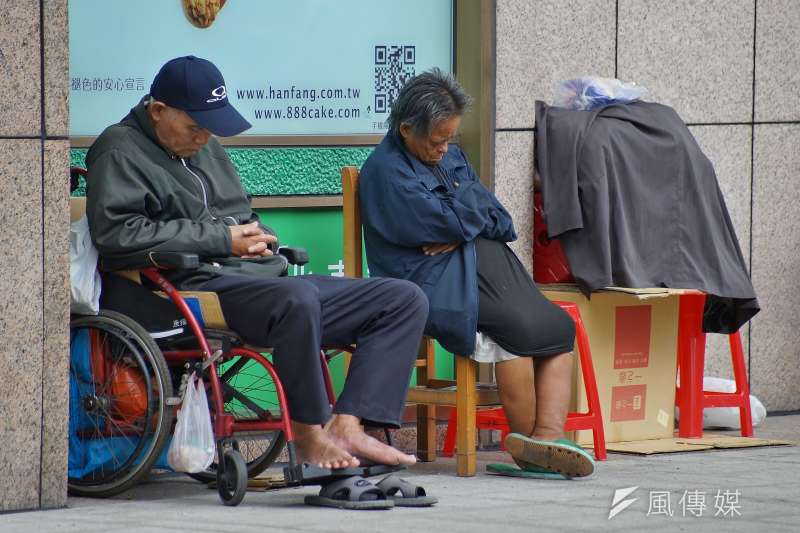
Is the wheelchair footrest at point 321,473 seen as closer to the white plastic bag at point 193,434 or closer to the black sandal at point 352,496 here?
the black sandal at point 352,496

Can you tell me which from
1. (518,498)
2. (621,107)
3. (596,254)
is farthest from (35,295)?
(621,107)

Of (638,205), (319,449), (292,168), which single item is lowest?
(319,449)

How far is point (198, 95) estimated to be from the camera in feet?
18.6

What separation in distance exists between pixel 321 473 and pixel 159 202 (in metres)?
1.09

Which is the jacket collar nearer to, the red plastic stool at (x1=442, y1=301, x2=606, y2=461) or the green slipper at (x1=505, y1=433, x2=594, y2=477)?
the red plastic stool at (x1=442, y1=301, x2=606, y2=461)

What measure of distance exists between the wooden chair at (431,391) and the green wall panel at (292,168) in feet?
1.61

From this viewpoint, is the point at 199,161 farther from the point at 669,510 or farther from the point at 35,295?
the point at 669,510

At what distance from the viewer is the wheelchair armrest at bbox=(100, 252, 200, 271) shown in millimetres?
5422

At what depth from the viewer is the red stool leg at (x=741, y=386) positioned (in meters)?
7.57

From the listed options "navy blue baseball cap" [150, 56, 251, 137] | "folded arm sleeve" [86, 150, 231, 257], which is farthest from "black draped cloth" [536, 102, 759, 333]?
"folded arm sleeve" [86, 150, 231, 257]

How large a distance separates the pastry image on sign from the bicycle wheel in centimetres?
Answer: 139

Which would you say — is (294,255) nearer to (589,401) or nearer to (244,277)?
(244,277)

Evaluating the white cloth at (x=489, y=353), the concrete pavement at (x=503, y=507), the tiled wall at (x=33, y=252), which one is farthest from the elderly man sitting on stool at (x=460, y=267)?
the tiled wall at (x=33, y=252)

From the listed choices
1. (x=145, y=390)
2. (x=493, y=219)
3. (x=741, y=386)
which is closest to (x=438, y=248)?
(x=493, y=219)
